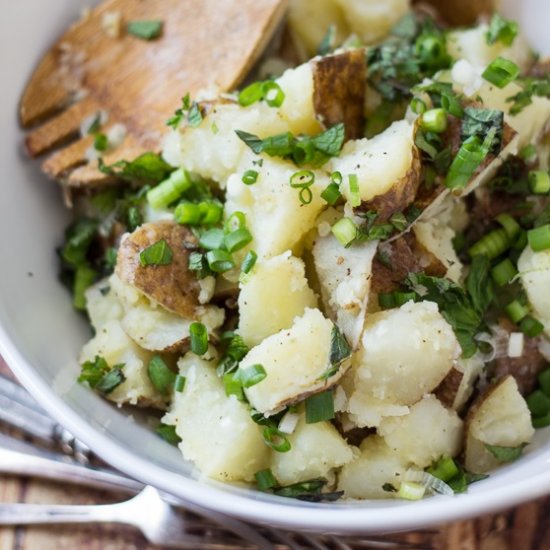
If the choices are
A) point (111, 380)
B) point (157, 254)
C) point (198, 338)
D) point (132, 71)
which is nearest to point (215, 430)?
point (198, 338)

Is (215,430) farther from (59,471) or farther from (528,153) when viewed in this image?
(528,153)

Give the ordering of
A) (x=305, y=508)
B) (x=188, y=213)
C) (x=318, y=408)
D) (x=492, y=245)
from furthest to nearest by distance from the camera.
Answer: (x=492, y=245) → (x=188, y=213) → (x=318, y=408) → (x=305, y=508)

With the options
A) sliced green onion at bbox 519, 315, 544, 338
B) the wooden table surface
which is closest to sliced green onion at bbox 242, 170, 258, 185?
sliced green onion at bbox 519, 315, 544, 338

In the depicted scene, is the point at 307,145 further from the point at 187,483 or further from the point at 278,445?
the point at 187,483

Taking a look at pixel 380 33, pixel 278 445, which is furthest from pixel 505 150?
pixel 278 445

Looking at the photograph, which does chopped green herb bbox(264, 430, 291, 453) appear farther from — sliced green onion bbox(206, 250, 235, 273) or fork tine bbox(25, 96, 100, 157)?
fork tine bbox(25, 96, 100, 157)

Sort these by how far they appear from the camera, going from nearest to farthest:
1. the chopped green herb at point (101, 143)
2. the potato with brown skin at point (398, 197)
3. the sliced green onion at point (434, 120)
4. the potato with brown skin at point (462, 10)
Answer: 1. the potato with brown skin at point (398, 197)
2. the sliced green onion at point (434, 120)
3. the chopped green herb at point (101, 143)
4. the potato with brown skin at point (462, 10)

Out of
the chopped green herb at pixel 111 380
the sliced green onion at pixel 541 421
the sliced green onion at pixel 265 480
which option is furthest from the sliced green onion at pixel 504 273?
the chopped green herb at pixel 111 380

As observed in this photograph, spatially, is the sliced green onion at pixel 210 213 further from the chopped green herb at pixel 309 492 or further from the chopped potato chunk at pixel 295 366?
the chopped green herb at pixel 309 492
